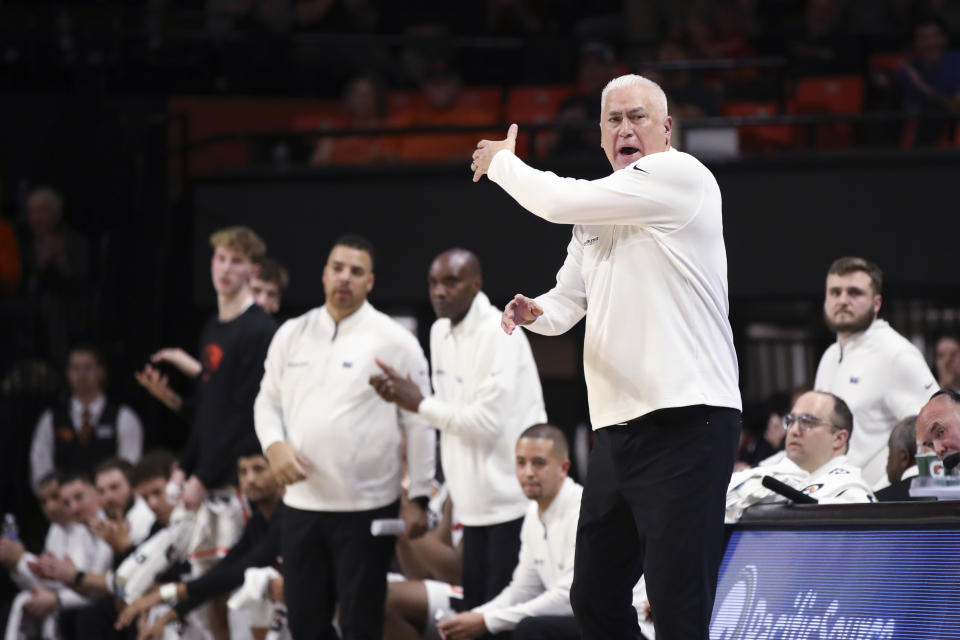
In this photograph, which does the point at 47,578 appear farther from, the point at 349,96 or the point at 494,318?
the point at 349,96

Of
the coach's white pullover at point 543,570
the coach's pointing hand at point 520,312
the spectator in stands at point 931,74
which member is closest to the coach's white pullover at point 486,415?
the coach's white pullover at point 543,570

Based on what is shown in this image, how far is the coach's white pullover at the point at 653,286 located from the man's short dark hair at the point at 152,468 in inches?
185

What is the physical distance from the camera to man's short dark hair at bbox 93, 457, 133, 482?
8.05 meters

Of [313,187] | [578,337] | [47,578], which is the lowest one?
[47,578]

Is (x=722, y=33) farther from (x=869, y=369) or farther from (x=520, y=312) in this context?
(x=520, y=312)

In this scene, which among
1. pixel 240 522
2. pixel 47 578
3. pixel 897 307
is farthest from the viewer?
pixel 897 307

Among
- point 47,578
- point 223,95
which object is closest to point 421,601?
point 47,578

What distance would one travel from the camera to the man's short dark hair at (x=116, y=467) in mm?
8055

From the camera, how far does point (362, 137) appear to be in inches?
405

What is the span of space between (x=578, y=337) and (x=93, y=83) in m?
4.32

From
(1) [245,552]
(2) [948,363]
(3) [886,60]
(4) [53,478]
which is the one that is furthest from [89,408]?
(3) [886,60]

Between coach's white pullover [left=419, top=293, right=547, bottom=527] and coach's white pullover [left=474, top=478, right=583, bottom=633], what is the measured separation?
0.75 feet

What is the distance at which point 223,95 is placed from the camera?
1134cm

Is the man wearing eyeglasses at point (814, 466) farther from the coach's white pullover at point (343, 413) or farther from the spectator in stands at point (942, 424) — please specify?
the coach's white pullover at point (343, 413)
